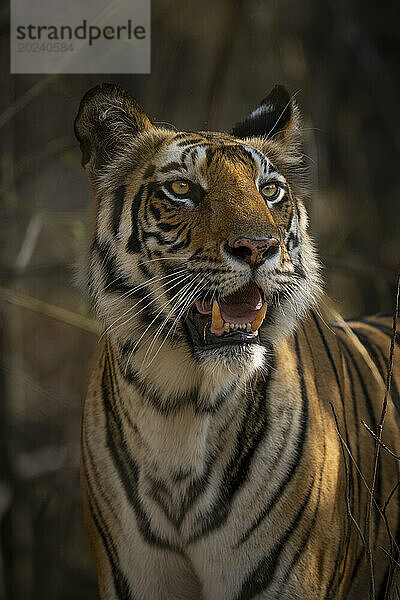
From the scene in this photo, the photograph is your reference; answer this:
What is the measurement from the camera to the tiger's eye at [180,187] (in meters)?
1.26

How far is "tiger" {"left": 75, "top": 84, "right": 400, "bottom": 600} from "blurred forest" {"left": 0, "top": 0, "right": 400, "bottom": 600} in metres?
0.24

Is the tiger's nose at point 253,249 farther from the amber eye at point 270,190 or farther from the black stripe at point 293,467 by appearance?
the black stripe at point 293,467

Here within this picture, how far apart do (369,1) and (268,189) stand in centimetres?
67

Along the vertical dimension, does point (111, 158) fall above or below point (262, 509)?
above

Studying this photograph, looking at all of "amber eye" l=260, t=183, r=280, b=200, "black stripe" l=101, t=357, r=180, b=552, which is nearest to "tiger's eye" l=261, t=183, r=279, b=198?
"amber eye" l=260, t=183, r=280, b=200

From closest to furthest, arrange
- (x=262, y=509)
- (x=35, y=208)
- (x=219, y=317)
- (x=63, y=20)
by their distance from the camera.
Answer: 1. (x=219, y=317)
2. (x=262, y=509)
3. (x=63, y=20)
4. (x=35, y=208)

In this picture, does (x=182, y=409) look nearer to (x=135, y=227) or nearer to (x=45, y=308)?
(x=135, y=227)

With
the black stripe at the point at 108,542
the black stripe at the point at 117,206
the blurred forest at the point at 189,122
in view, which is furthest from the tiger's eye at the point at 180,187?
the black stripe at the point at 108,542

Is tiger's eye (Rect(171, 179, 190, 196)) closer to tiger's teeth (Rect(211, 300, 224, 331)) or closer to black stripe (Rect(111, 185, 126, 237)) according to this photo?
black stripe (Rect(111, 185, 126, 237))

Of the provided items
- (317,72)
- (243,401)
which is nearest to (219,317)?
(243,401)

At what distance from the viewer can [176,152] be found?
131 cm

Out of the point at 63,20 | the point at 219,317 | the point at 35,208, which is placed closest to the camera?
the point at 219,317

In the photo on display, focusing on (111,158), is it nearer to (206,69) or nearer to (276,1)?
(206,69)

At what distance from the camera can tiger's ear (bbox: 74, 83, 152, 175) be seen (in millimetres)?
1328
